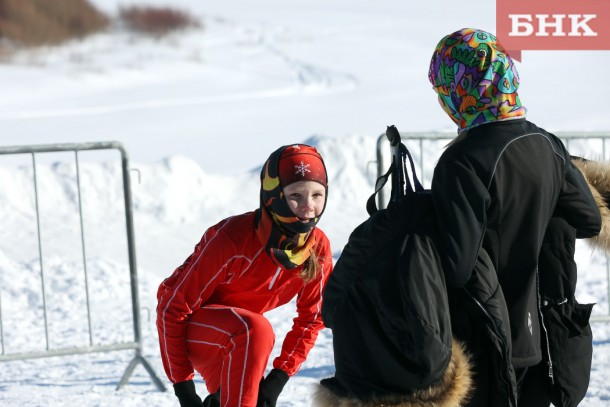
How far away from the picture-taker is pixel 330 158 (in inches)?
349

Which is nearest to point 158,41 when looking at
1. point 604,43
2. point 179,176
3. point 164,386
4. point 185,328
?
point 604,43

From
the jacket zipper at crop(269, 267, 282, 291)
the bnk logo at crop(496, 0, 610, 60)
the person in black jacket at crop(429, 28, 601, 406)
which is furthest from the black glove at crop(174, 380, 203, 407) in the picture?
the bnk logo at crop(496, 0, 610, 60)

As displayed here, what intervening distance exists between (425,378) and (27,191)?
669 cm

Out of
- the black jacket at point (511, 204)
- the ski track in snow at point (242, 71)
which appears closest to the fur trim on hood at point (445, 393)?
the black jacket at point (511, 204)

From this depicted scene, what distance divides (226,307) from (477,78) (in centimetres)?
132

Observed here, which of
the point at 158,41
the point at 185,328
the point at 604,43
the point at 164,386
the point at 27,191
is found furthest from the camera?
the point at 158,41

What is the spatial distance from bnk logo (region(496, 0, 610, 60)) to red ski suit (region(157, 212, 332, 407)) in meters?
11.1

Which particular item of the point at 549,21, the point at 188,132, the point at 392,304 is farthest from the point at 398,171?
the point at 549,21

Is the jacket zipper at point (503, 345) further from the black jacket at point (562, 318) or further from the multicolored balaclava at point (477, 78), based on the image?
the multicolored balaclava at point (477, 78)

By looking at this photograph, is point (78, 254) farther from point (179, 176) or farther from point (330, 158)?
point (330, 158)

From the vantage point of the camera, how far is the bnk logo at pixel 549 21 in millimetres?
14789

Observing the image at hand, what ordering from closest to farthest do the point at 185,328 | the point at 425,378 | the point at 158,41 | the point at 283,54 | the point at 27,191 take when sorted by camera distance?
the point at 425,378, the point at 185,328, the point at 27,191, the point at 283,54, the point at 158,41

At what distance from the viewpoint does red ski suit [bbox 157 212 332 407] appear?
10.3ft

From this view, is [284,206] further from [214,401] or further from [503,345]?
[503,345]
